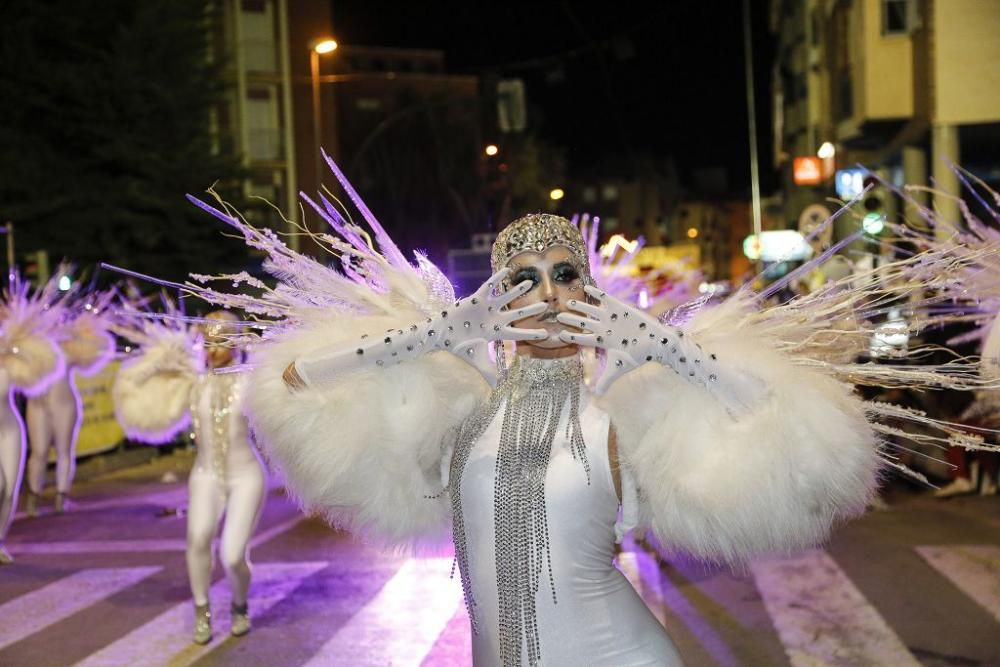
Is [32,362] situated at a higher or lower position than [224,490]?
higher

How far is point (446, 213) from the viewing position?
1903 inches

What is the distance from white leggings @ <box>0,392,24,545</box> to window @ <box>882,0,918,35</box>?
1610 centimetres

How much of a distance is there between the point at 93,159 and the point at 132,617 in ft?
52.5

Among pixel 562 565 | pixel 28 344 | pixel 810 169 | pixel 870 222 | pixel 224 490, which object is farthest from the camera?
pixel 810 169

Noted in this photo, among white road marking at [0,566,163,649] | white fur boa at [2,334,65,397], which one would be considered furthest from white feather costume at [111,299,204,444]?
white fur boa at [2,334,65,397]

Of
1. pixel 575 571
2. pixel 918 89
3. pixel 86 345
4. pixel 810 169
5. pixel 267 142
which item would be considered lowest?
pixel 575 571

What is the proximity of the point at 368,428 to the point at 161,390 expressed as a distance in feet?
17.1

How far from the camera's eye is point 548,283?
2887 millimetres

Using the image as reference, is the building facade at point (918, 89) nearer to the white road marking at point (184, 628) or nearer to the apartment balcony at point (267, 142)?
the white road marking at point (184, 628)

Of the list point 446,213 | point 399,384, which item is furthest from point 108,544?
point 446,213

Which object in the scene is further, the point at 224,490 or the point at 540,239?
the point at 224,490

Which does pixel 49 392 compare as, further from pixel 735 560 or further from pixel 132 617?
pixel 735 560

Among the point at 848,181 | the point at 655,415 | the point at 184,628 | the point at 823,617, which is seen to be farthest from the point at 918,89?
the point at 655,415

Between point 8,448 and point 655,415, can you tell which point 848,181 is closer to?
point 8,448
